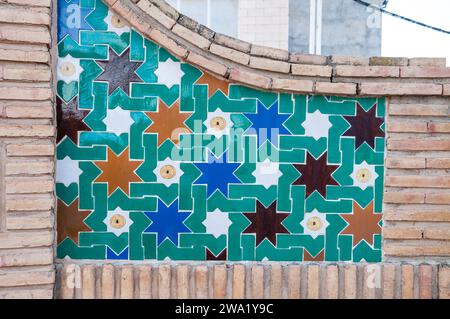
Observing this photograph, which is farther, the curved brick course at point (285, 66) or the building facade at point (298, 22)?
the building facade at point (298, 22)

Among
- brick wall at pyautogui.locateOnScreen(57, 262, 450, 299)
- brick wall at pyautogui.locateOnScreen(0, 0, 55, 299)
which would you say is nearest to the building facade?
brick wall at pyautogui.locateOnScreen(0, 0, 55, 299)

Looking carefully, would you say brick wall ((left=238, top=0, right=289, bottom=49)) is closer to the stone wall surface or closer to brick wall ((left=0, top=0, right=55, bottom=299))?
the stone wall surface

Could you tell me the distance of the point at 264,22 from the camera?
6.18 m

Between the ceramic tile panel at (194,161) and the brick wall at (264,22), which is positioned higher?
the brick wall at (264,22)

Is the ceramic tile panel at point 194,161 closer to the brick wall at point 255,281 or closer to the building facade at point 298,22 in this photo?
the brick wall at point 255,281

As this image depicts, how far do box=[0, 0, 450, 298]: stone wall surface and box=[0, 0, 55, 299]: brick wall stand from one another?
0.5 inches

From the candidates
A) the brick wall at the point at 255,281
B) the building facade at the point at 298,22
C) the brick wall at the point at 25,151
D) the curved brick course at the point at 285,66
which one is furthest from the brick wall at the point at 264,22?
the brick wall at the point at 255,281

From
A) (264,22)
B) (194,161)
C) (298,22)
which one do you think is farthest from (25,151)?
(298,22)

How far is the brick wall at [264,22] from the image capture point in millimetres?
6074

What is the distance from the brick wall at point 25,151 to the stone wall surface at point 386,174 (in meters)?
0.01

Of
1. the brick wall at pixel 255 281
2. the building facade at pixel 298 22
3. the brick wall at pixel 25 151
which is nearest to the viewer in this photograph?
the brick wall at pixel 25 151

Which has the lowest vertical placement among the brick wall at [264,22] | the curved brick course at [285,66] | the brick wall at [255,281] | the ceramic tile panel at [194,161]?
the brick wall at [255,281]

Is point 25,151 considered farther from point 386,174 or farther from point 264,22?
point 264,22

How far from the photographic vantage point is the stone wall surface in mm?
2613
